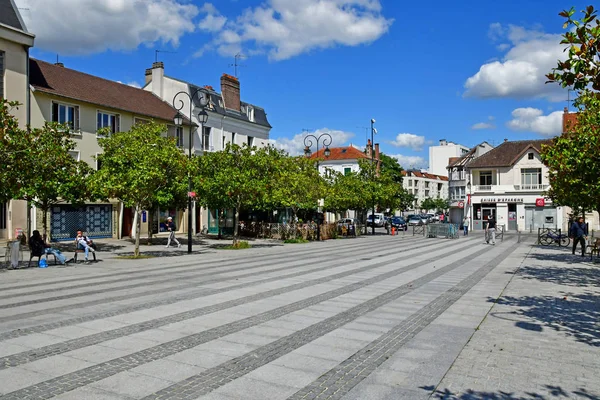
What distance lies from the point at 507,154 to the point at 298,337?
55.2 m

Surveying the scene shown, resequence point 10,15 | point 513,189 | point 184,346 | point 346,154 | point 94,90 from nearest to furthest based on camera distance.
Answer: point 184,346 < point 10,15 < point 94,90 < point 513,189 < point 346,154

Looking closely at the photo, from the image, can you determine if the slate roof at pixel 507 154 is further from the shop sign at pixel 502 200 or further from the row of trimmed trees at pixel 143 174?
the row of trimmed trees at pixel 143 174

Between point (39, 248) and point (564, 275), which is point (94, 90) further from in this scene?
point (564, 275)

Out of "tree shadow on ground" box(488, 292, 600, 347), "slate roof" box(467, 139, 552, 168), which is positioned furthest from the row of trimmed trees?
"slate roof" box(467, 139, 552, 168)

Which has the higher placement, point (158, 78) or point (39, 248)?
point (158, 78)

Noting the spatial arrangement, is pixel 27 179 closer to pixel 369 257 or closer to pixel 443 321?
pixel 369 257

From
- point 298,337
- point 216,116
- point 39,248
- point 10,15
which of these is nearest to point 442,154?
point 216,116

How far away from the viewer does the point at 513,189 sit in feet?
181

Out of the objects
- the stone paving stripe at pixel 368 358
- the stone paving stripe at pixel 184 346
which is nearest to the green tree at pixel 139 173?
the stone paving stripe at pixel 184 346

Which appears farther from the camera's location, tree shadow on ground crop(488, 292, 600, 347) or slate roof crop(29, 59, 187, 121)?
slate roof crop(29, 59, 187, 121)

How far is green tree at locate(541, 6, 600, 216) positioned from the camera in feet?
22.8

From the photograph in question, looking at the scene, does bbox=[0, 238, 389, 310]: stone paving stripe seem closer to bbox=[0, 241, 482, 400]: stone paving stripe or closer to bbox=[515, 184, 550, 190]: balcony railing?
bbox=[0, 241, 482, 400]: stone paving stripe

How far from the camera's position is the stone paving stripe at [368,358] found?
542 cm

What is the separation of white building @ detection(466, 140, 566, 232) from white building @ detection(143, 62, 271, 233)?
24.9m
